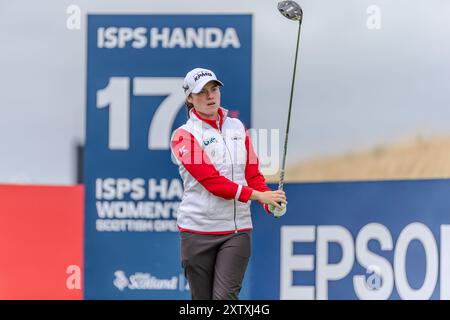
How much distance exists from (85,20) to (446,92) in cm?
191

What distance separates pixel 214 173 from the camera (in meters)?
3.95

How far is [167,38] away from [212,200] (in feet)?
4.23

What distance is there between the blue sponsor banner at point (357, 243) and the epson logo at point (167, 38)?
2.77ft

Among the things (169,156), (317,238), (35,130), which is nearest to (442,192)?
(317,238)

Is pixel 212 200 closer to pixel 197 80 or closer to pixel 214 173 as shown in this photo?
pixel 214 173

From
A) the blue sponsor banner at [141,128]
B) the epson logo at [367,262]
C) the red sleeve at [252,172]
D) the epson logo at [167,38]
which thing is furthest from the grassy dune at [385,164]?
the red sleeve at [252,172]

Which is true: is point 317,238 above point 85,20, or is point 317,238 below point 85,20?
below

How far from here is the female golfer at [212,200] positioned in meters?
4.01

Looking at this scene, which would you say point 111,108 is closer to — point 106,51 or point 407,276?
point 106,51

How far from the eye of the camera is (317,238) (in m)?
5.09

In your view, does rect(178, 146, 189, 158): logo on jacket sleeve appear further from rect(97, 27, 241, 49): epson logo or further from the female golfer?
rect(97, 27, 241, 49): epson logo

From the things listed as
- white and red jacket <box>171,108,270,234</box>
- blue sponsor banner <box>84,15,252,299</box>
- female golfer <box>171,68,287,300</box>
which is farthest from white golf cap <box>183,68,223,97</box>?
blue sponsor banner <box>84,15,252,299</box>

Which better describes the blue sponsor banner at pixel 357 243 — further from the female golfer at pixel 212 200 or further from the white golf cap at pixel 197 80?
the white golf cap at pixel 197 80

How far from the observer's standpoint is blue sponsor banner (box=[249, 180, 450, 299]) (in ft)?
16.6
